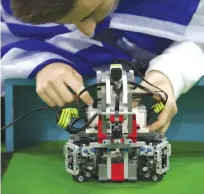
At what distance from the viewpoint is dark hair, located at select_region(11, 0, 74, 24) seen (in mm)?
613

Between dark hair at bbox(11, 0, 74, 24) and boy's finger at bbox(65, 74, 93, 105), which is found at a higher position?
dark hair at bbox(11, 0, 74, 24)

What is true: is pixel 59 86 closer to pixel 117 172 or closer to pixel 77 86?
pixel 77 86

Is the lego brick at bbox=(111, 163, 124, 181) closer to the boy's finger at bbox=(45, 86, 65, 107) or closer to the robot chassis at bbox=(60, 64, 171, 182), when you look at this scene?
the robot chassis at bbox=(60, 64, 171, 182)

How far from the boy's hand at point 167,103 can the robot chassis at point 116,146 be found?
0.03 m

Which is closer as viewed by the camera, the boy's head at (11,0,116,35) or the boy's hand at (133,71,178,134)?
the boy's head at (11,0,116,35)

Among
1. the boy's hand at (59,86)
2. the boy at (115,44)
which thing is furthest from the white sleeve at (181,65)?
the boy's hand at (59,86)

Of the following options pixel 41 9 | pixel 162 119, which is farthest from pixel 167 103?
pixel 41 9

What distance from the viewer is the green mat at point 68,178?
0.68m

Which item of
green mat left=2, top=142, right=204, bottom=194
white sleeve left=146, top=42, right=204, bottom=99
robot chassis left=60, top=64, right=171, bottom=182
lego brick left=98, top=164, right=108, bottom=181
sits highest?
white sleeve left=146, top=42, right=204, bottom=99

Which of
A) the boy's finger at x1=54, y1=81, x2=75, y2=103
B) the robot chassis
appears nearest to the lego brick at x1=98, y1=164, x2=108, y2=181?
the robot chassis

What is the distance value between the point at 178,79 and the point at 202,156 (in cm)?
13

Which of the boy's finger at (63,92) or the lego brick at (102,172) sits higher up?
the boy's finger at (63,92)

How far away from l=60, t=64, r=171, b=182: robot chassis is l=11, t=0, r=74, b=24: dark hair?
10cm

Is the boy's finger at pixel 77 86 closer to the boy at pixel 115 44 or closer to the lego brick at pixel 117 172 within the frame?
the boy at pixel 115 44
